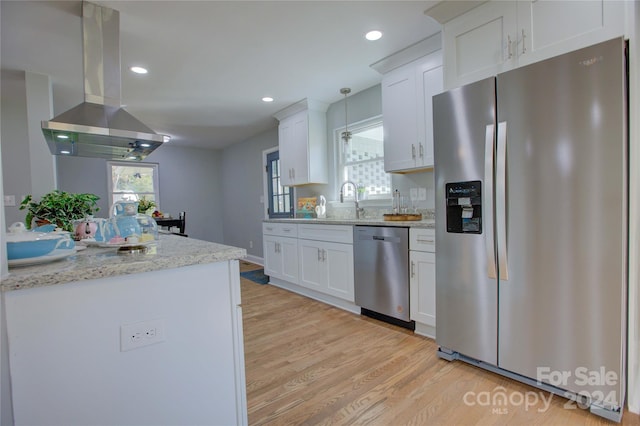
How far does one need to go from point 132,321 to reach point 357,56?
2.76 m

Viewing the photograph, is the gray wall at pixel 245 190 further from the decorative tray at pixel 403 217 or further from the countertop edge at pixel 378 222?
the decorative tray at pixel 403 217

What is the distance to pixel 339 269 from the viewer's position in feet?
10.1

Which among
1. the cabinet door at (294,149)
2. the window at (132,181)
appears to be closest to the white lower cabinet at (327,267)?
the cabinet door at (294,149)

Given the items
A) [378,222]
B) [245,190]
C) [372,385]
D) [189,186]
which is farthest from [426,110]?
[189,186]

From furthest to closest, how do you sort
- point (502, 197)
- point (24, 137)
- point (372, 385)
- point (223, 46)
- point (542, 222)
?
point (24, 137) → point (223, 46) → point (372, 385) → point (502, 197) → point (542, 222)

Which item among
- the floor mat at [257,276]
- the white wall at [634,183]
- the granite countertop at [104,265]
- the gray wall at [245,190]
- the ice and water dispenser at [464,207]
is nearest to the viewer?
the granite countertop at [104,265]

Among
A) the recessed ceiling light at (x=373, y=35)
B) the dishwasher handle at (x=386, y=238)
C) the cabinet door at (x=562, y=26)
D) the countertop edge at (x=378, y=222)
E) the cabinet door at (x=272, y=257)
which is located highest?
the recessed ceiling light at (x=373, y=35)

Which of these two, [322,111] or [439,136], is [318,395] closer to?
[439,136]

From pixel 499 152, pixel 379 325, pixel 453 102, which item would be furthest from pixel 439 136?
pixel 379 325

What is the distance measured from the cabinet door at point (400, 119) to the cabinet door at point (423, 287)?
91 cm

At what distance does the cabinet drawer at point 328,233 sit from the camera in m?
2.96

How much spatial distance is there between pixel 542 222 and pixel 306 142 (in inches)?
116

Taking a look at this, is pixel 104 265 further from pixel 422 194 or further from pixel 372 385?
pixel 422 194

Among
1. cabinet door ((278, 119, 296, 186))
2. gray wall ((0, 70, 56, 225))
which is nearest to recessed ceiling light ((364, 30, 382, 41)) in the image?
cabinet door ((278, 119, 296, 186))
